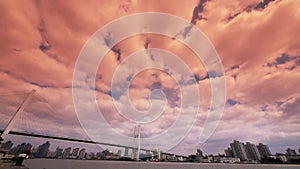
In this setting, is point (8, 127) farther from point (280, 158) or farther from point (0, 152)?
point (280, 158)

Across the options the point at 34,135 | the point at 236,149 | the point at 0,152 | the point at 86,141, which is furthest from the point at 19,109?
the point at 236,149

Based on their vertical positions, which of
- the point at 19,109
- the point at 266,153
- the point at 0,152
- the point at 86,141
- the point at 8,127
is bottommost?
the point at 0,152

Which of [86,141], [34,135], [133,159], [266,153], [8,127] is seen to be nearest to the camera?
[8,127]

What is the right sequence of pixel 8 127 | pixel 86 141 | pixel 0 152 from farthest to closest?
pixel 86 141, pixel 8 127, pixel 0 152

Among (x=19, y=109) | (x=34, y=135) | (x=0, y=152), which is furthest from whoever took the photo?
(x=34, y=135)

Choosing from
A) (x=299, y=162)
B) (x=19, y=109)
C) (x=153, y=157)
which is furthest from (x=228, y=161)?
(x=19, y=109)

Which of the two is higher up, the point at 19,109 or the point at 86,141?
the point at 86,141

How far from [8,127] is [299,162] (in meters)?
194

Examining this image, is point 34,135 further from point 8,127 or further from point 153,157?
point 153,157

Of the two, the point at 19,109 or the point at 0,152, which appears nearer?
the point at 0,152

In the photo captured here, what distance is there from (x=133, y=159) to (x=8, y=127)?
497 feet

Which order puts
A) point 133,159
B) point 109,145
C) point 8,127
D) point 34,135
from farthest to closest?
point 133,159
point 109,145
point 34,135
point 8,127

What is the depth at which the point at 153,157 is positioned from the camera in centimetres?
19562

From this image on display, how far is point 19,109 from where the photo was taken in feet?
149
